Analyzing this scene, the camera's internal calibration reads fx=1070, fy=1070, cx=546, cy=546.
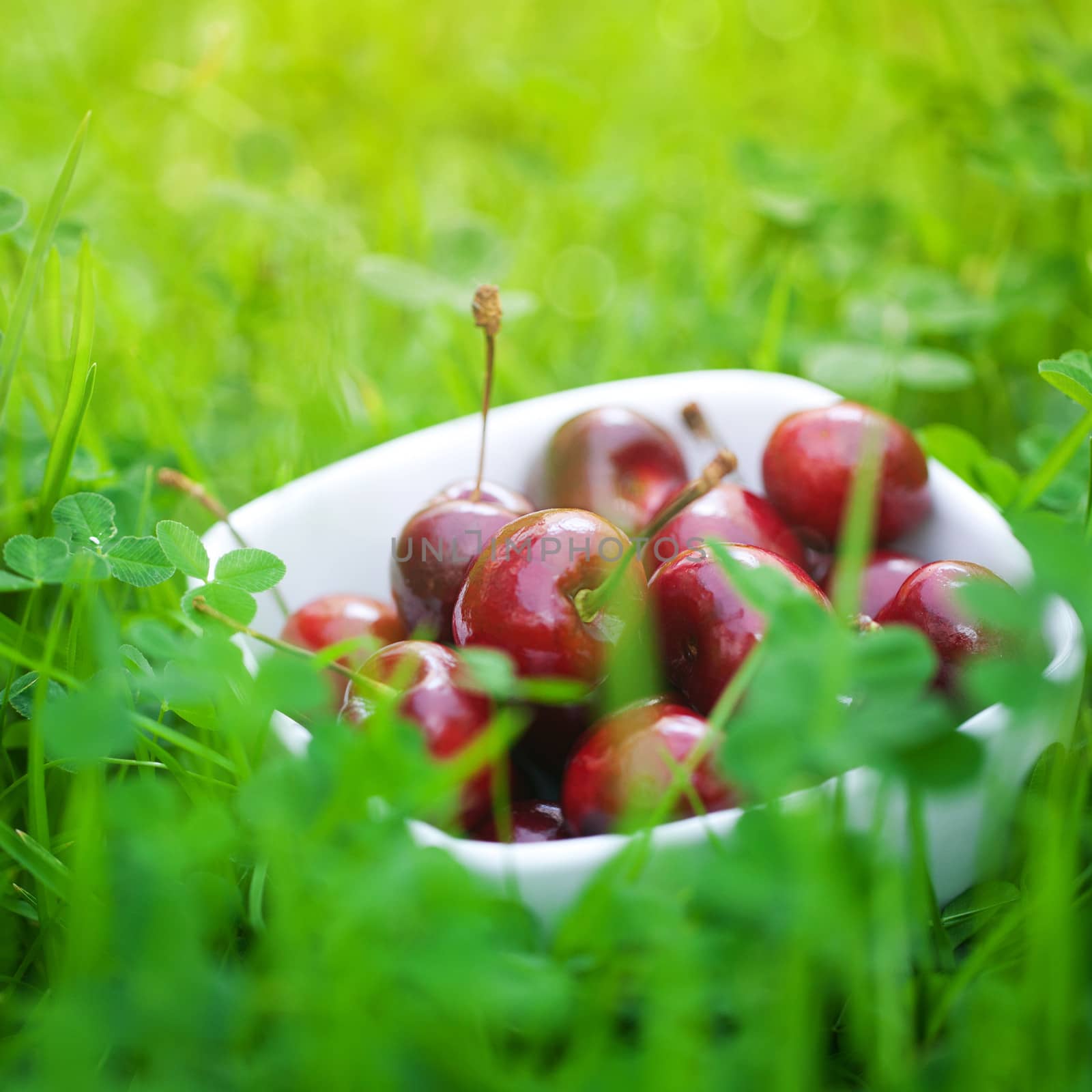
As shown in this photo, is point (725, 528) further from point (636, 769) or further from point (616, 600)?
point (636, 769)

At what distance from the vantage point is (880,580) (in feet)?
3.70

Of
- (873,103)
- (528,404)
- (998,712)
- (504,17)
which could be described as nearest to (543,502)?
(528,404)

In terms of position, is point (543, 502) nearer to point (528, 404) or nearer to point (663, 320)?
point (528, 404)

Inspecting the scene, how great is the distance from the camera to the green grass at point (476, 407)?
2.28 feet

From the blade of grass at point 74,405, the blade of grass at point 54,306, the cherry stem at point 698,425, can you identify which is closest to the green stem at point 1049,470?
the cherry stem at point 698,425

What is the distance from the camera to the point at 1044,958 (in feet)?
2.36

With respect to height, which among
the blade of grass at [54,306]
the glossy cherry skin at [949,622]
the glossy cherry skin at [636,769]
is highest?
the blade of grass at [54,306]

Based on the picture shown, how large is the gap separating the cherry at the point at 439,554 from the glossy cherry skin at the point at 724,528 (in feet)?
0.53

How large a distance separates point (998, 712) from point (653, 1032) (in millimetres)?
369

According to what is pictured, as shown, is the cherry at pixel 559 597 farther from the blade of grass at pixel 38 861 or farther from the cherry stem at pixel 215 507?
the blade of grass at pixel 38 861

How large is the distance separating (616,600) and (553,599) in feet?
0.18

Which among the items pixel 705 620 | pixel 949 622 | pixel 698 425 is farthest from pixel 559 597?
pixel 698 425

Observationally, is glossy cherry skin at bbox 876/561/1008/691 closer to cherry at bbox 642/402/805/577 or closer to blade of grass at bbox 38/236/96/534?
cherry at bbox 642/402/805/577

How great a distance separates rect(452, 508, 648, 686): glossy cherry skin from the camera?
3.00 feet
